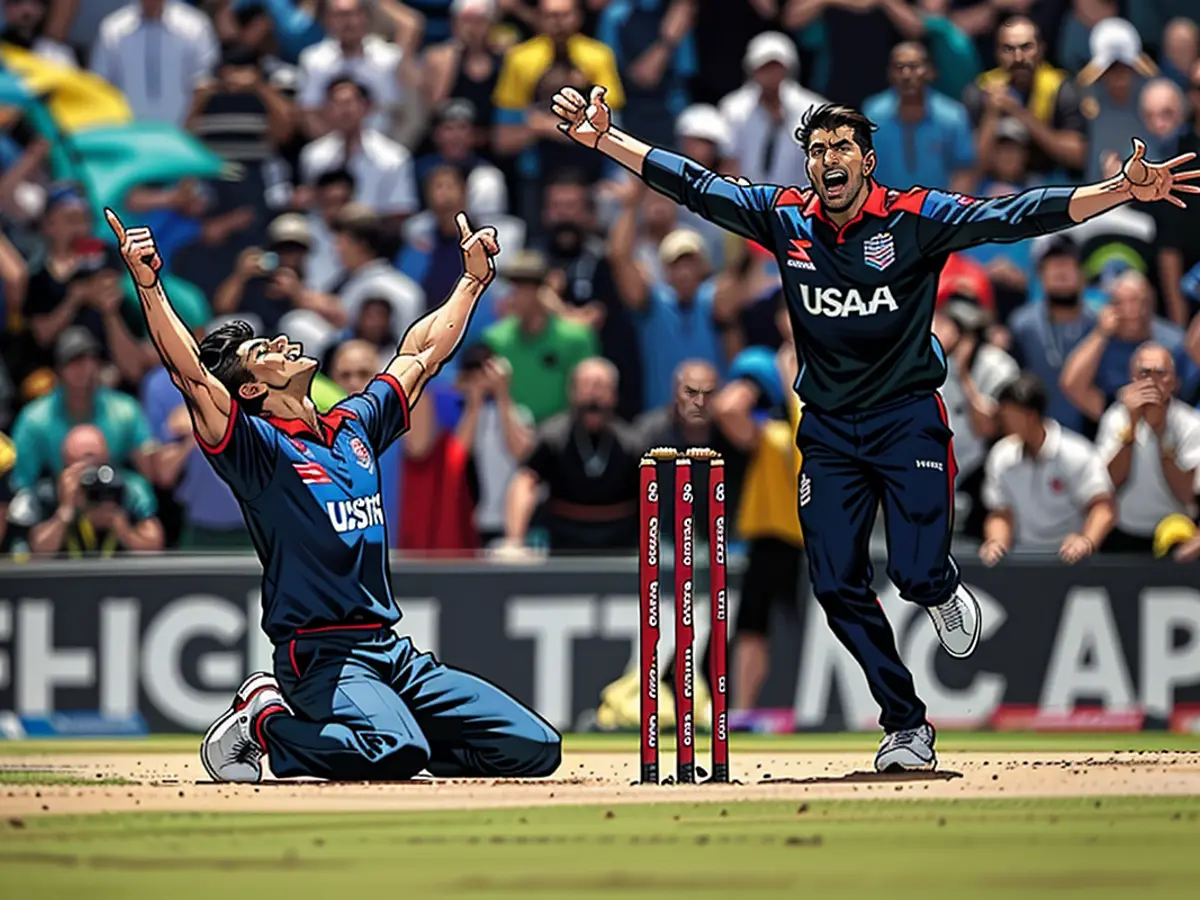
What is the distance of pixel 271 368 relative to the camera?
972cm

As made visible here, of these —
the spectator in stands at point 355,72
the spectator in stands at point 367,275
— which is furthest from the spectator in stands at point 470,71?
the spectator in stands at point 367,275

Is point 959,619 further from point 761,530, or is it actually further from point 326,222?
point 326,222

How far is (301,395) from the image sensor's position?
9.84m

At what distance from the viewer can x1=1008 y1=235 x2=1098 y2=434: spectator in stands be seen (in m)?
14.5

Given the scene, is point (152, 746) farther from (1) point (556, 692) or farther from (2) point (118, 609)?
(1) point (556, 692)

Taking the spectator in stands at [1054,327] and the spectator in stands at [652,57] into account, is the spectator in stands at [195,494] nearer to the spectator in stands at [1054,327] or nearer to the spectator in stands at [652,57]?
the spectator in stands at [652,57]

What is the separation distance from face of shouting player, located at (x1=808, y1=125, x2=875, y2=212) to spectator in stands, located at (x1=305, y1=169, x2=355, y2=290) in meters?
6.53

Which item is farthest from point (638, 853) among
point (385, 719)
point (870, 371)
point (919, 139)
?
point (919, 139)

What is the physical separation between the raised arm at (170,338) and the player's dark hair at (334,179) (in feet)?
21.4

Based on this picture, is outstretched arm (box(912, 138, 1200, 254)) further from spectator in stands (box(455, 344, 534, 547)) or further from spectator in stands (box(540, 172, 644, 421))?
spectator in stands (box(540, 172, 644, 421))

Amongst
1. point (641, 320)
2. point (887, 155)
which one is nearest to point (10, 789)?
point (641, 320)

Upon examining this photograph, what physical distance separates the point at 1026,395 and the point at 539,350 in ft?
9.91

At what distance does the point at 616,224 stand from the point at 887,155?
5.68 feet

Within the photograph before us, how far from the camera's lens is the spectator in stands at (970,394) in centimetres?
1367
